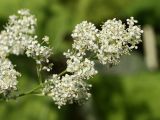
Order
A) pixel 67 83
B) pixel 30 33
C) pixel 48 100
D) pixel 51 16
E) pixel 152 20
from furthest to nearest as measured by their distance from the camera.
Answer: pixel 152 20, pixel 51 16, pixel 48 100, pixel 30 33, pixel 67 83

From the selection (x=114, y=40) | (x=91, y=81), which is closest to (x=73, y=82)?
(x=114, y=40)

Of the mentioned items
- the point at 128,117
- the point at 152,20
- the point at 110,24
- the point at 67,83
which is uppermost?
the point at 152,20

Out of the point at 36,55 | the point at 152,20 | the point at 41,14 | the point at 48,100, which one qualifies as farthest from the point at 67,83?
the point at 152,20

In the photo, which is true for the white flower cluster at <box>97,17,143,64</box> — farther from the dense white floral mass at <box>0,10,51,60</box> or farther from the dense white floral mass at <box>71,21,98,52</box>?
the dense white floral mass at <box>0,10,51,60</box>

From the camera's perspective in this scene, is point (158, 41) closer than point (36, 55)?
No

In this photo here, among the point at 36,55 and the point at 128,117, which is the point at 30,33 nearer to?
the point at 36,55

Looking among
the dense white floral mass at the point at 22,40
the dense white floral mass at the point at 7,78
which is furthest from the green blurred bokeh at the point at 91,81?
the dense white floral mass at the point at 7,78
